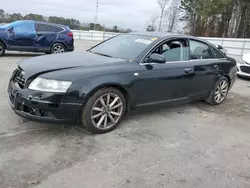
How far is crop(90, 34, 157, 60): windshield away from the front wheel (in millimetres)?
1907

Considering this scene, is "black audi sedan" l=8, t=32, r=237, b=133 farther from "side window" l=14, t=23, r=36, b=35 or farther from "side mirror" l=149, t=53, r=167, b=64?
"side window" l=14, t=23, r=36, b=35

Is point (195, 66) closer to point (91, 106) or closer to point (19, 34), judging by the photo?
point (91, 106)

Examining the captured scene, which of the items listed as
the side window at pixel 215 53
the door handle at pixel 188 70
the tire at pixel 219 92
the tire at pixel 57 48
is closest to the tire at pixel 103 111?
the door handle at pixel 188 70

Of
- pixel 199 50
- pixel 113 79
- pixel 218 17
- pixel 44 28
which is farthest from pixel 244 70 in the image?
pixel 218 17

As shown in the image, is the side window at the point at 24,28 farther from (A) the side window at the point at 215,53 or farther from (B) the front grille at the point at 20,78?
(A) the side window at the point at 215,53

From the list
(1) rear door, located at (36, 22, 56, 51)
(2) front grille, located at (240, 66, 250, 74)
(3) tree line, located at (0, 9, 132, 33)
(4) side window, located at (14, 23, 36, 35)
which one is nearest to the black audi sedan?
(2) front grille, located at (240, 66, 250, 74)

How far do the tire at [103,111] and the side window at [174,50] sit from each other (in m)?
1.06

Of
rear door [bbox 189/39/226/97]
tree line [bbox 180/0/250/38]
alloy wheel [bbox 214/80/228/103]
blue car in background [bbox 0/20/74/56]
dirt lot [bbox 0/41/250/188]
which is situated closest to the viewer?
dirt lot [bbox 0/41/250/188]

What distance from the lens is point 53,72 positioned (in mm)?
3461

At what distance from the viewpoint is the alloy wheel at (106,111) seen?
147 inches

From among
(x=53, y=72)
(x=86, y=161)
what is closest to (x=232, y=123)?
(x=86, y=161)

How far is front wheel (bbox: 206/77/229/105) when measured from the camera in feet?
18.1

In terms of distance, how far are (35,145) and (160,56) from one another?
218 cm

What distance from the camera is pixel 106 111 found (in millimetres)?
3834
